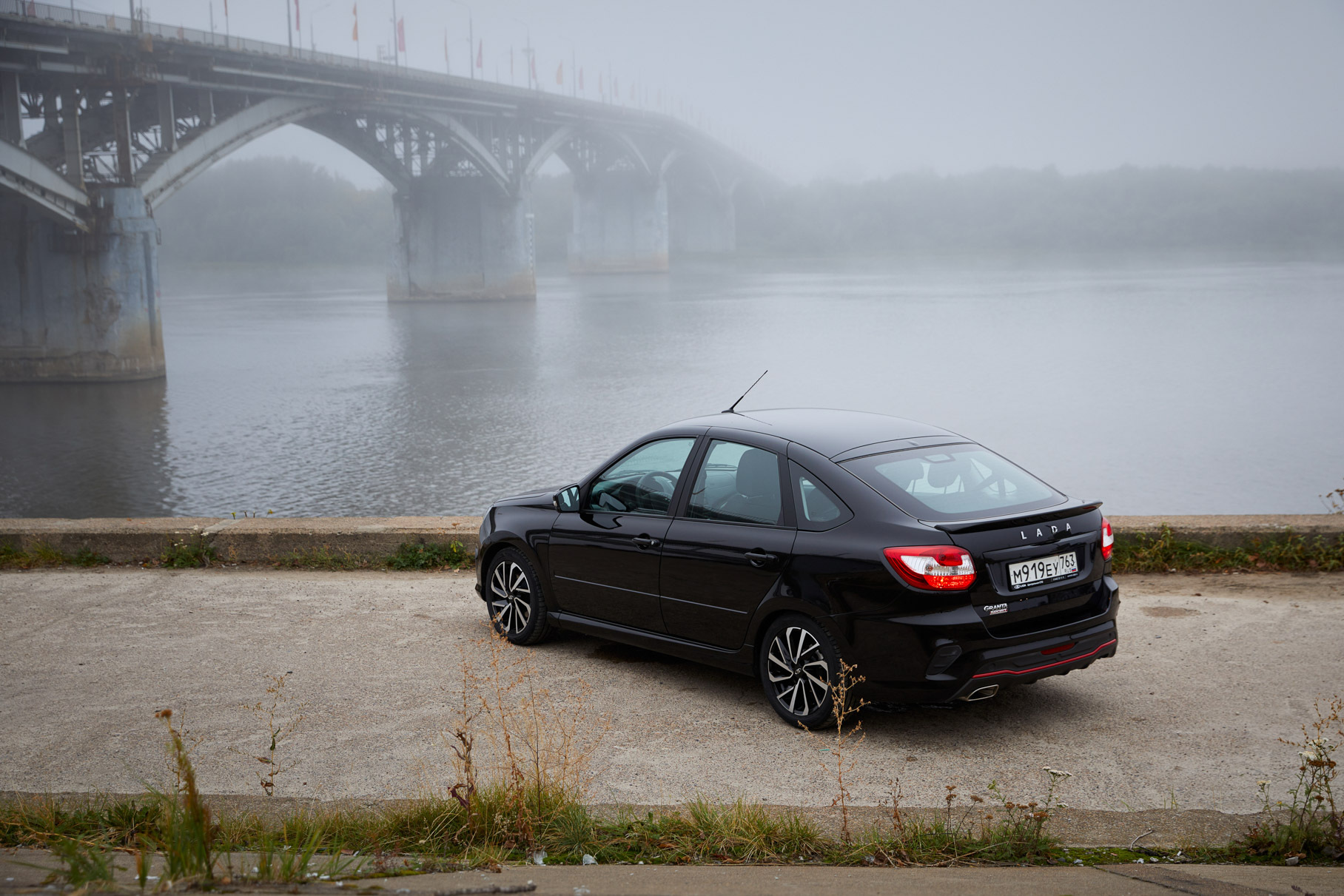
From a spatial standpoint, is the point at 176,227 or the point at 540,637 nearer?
the point at 540,637

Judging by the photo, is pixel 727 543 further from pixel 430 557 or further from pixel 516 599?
pixel 430 557

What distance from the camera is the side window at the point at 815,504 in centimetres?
483

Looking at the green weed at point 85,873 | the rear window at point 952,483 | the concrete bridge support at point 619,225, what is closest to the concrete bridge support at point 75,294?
the rear window at point 952,483

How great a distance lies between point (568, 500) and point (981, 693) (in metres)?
2.32

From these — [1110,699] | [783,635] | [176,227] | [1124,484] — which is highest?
[176,227]

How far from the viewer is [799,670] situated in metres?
4.91

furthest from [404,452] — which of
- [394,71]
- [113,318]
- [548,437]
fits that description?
[394,71]

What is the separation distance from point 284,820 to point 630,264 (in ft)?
327

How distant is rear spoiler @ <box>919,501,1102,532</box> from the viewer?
4586 mm

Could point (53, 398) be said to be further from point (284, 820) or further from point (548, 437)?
point (284, 820)

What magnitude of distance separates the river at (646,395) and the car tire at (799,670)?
44.9 feet

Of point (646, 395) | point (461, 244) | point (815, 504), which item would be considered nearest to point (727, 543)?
point (815, 504)

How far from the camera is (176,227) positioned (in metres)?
122

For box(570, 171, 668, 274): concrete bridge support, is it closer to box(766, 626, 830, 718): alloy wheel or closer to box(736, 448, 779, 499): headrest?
box(736, 448, 779, 499): headrest
